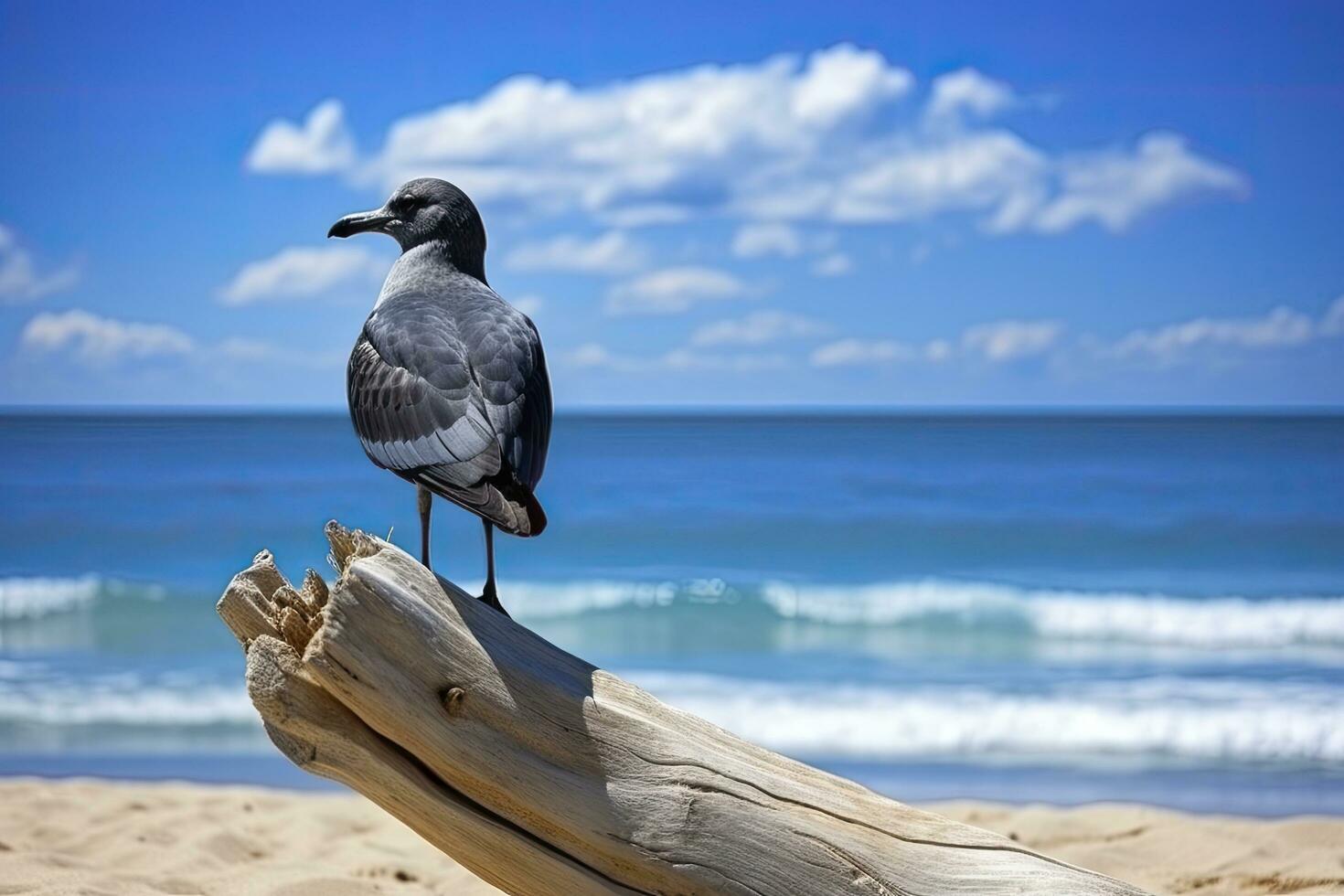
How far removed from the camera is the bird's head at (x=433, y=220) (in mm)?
3059

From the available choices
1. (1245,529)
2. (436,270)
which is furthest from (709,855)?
(1245,529)

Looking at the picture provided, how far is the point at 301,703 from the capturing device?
7.20 ft

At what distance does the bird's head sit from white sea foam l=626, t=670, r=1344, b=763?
459cm

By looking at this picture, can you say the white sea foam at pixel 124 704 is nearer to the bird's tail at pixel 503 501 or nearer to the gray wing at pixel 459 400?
the gray wing at pixel 459 400

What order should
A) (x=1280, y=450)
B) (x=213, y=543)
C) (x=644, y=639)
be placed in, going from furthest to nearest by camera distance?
1. (x=1280, y=450)
2. (x=213, y=543)
3. (x=644, y=639)

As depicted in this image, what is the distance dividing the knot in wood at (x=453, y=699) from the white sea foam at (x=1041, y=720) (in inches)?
193

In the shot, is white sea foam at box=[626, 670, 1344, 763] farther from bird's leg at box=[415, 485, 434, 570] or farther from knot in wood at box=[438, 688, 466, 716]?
knot in wood at box=[438, 688, 466, 716]

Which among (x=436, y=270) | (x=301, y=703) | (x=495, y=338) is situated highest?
(x=436, y=270)

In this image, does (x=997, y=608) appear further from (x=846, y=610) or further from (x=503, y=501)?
(x=503, y=501)

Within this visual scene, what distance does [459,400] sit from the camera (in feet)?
8.25

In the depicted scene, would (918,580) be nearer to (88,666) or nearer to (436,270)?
(88,666)

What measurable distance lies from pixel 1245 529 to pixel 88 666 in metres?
15.3

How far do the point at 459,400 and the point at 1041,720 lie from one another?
5.94 m

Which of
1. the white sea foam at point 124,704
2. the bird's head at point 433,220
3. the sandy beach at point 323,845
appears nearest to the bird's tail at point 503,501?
the bird's head at point 433,220
